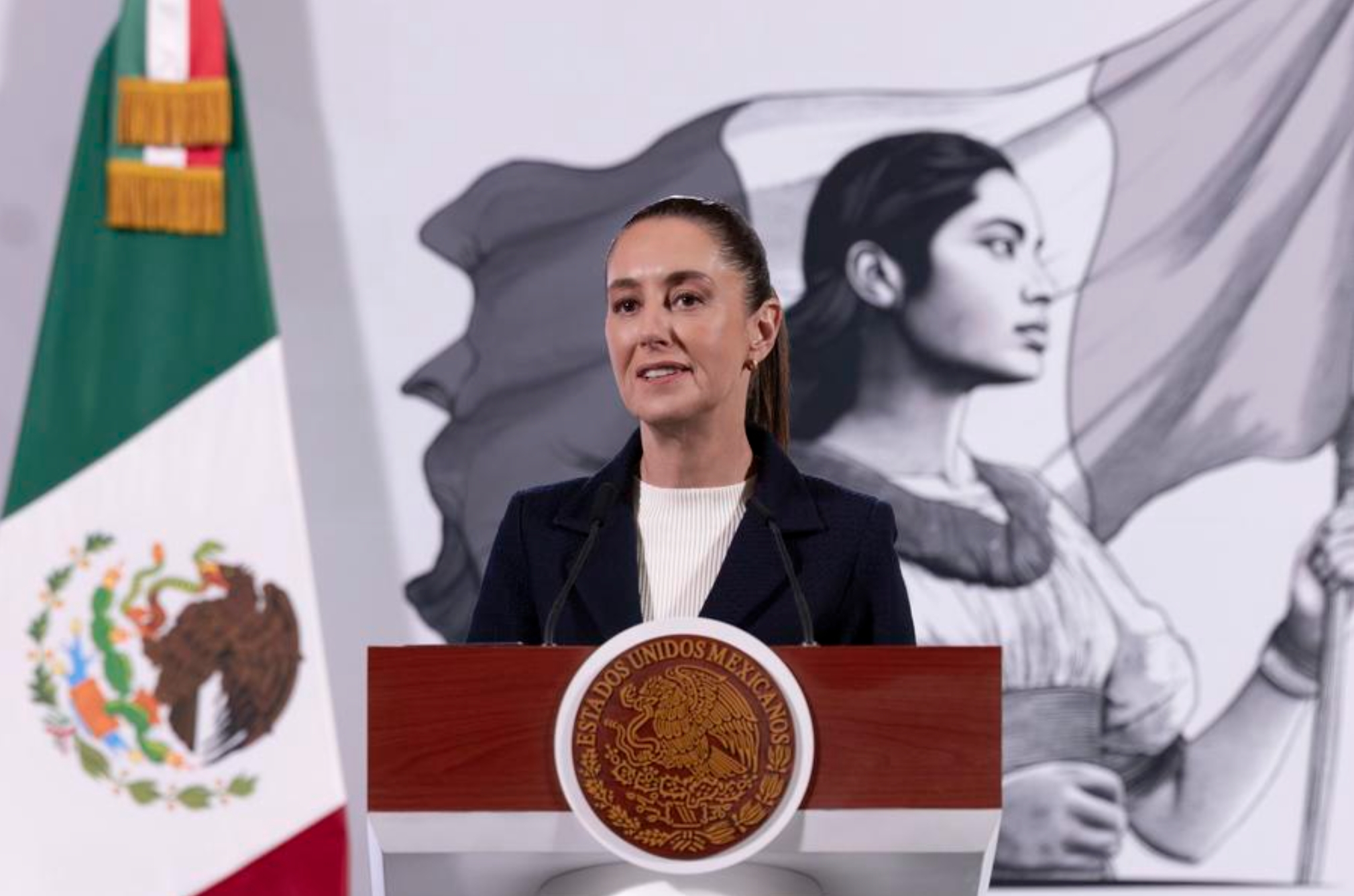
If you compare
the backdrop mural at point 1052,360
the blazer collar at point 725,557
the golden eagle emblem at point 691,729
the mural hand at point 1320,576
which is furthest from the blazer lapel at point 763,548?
the mural hand at point 1320,576

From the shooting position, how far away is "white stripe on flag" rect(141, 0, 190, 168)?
3.22 meters

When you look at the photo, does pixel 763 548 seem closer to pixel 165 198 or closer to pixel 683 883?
pixel 683 883

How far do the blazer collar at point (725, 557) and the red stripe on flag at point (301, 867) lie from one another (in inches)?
60.9

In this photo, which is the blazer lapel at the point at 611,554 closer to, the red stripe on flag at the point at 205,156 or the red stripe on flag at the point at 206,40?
the red stripe on flag at the point at 205,156

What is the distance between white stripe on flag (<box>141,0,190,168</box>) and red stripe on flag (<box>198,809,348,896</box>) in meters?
1.30

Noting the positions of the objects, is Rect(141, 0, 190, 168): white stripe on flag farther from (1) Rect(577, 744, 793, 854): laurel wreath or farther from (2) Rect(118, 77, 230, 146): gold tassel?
(1) Rect(577, 744, 793, 854): laurel wreath

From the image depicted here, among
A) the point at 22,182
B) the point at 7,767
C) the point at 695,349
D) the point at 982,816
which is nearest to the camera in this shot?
the point at 982,816

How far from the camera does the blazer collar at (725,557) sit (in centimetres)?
176

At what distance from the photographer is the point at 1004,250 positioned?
3.57 m

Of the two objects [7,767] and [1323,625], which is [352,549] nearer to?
[7,767]

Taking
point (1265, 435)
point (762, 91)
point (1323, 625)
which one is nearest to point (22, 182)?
point (762, 91)

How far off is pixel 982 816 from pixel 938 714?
0.09 metres

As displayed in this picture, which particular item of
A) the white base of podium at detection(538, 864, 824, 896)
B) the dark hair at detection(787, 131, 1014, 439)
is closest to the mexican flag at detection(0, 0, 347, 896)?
the dark hair at detection(787, 131, 1014, 439)

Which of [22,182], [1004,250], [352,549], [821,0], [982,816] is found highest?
[821,0]
